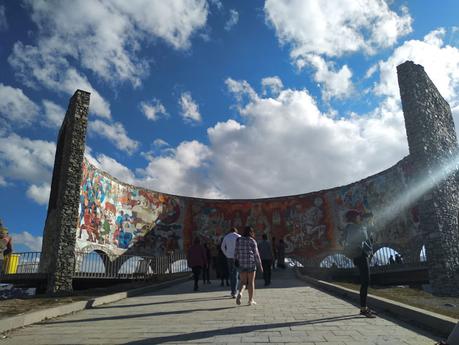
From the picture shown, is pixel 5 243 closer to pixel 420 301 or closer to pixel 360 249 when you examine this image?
pixel 360 249

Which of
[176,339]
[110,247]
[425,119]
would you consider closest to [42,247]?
Result: [110,247]

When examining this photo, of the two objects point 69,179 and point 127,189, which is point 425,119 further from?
point 127,189

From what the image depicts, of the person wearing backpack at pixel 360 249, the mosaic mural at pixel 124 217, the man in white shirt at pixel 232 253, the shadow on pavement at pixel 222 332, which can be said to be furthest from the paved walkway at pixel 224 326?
the mosaic mural at pixel 124 217

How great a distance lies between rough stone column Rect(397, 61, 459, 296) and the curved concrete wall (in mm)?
5192

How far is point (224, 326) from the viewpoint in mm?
4539

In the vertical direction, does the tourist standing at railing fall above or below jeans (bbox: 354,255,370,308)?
above

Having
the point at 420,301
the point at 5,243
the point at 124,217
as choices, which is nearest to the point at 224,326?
the point at 420,301

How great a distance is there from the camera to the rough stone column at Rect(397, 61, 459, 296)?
512 inches

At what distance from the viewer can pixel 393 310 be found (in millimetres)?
5203

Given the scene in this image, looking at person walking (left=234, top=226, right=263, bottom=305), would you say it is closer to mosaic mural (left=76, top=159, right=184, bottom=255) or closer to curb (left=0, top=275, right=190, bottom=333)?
curb (left=0, top=275, right=190, bottom=333)

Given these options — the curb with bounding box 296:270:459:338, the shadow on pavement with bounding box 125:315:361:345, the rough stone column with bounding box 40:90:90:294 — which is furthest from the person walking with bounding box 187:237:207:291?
the rough stone column with bounding box 40:90:90:294

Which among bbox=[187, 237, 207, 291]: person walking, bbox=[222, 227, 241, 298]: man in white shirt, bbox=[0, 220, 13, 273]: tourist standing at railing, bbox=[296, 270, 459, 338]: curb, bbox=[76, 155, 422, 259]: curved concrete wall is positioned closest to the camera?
bbox=[296, 270, 459, 338]: curb

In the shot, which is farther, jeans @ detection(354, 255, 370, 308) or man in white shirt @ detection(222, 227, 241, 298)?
man in white shirt @ detection(222, 227, 241, 298)

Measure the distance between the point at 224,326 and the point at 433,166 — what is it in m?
12.9
